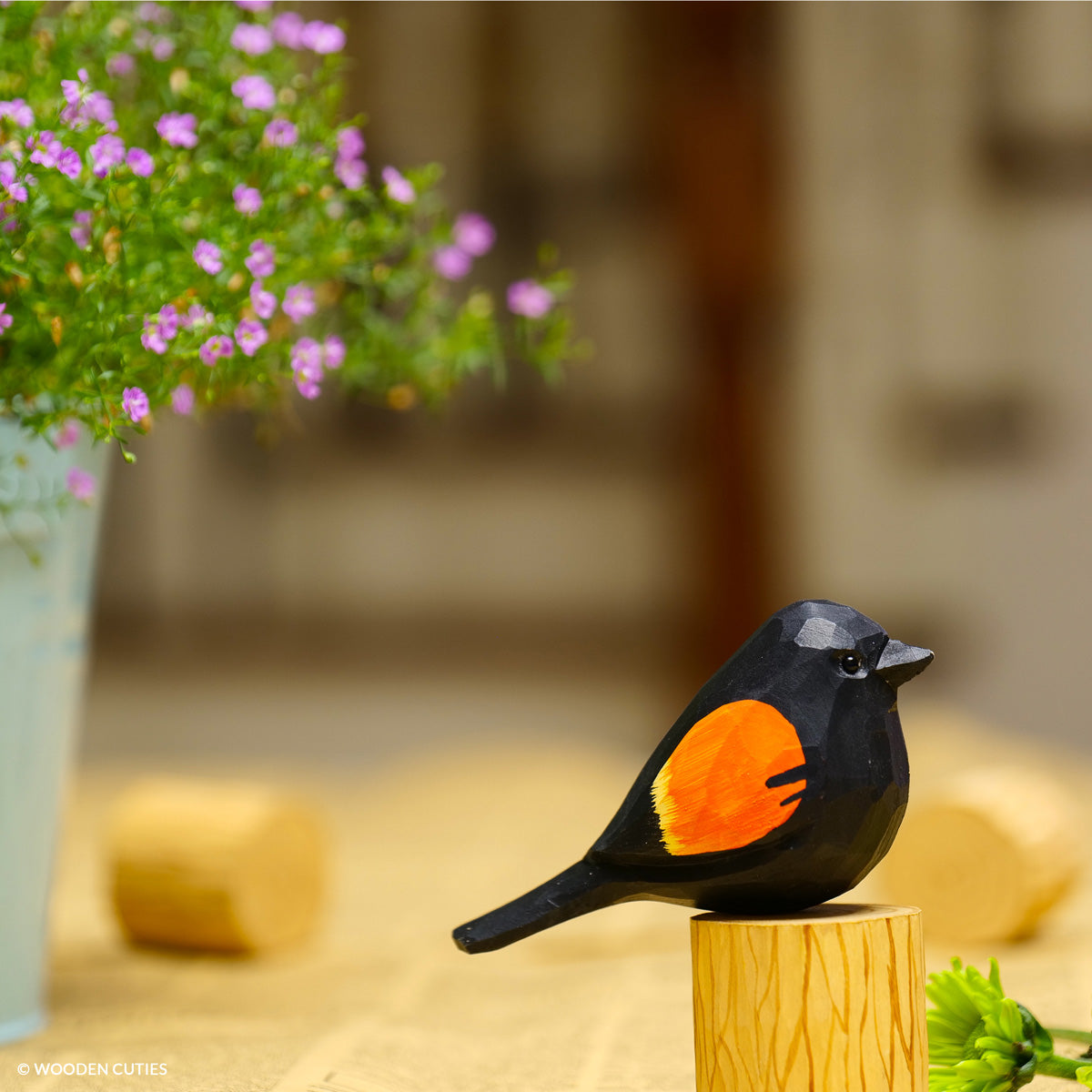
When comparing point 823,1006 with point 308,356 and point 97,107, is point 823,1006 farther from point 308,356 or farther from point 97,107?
point 97,107

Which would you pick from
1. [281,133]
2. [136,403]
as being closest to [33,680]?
[136,403]

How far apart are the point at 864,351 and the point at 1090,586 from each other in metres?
0.54

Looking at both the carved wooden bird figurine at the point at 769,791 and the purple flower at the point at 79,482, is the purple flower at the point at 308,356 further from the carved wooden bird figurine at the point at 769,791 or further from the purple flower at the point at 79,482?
the carved wooden bird figurine at the point at 769,791

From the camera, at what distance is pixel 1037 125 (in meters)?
1.97

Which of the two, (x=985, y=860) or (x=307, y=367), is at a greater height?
(x=307, y=367)

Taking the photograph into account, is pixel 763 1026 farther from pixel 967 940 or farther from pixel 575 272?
pixel 575 272

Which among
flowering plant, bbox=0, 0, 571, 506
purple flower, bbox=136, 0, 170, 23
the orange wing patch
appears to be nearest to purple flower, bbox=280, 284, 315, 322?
flowering plant, bbox=0, 0, 571, 506

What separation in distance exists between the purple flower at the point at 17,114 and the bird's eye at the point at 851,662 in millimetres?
460

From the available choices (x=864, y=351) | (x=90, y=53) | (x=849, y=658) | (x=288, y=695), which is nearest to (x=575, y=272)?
(x=864, y=351)

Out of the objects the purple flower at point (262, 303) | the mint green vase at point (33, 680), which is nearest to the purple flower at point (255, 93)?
the purple flower at point (262, 303)

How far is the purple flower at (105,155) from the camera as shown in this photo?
57 cm

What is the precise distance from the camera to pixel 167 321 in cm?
58

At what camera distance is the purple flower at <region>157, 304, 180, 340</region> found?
578 millimetres

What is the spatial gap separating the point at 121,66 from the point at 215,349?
28 centimetres
